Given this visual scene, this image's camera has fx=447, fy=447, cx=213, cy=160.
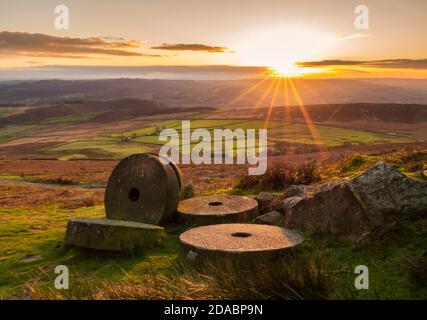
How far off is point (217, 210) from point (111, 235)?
3.31 metres

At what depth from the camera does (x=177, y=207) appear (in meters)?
12.9

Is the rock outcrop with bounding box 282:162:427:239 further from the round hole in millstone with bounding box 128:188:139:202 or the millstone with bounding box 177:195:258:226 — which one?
the round hole in millstone with bounding box 128:188:139:202

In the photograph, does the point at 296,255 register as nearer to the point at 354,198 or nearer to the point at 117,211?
the point at 354,198

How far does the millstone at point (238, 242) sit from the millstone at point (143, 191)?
203cm

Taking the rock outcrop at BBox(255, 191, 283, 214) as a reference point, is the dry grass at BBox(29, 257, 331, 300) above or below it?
above

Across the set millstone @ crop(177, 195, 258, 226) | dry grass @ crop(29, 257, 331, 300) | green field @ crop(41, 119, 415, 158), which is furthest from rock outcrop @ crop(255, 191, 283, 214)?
green field @ crop(41, 119, 415, 158)

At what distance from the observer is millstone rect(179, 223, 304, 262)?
8.70m

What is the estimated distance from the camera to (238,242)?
9352 mm

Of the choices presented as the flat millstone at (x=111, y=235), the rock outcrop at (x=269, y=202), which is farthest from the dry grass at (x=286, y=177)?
the flat millstone at (x=111, y=235)

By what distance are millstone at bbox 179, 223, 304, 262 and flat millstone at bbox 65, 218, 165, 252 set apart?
1.13 metres

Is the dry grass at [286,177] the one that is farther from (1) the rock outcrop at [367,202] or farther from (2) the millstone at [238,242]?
(1) the rock outcrop at [367,202]

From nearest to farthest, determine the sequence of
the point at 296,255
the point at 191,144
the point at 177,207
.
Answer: the point at 296,255
the point at 177,207
the point at 191,144

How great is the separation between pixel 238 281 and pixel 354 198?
396cm
